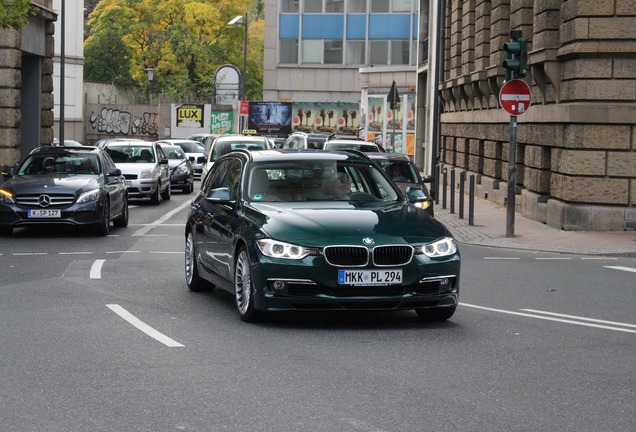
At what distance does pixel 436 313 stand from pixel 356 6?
79744 millimetres

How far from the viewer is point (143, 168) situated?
→ 32156 mm

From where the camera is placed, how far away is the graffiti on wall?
277ft

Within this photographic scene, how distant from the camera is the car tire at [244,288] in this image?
11016mm

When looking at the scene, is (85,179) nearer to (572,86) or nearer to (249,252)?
(572,86)

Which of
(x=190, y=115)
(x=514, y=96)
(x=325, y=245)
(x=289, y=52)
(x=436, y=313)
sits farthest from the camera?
(x=289, y=52)

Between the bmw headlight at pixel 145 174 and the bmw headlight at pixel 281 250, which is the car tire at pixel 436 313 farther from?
the bmw headlight at pixel 145 174

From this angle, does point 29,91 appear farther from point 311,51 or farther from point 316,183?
point 311,51

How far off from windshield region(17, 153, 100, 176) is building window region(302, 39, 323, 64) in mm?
68441

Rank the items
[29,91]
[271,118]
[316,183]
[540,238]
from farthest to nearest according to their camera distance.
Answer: [271,118], [29,91], [540,238], [316,183]

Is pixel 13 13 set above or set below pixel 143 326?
above

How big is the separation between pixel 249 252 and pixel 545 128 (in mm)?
16445

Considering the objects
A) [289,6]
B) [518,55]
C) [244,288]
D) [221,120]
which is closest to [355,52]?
[289,6]

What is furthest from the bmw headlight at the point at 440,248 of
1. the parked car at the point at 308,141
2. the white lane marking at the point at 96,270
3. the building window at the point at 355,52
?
the building window at the point at 355,52

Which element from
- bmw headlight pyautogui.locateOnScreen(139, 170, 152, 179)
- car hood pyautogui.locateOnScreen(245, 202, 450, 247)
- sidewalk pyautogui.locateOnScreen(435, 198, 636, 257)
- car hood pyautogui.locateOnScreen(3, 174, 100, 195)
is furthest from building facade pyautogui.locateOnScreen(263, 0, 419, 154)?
car hood pyautogui.locateOnScreen(245, 202, 450, 247)
